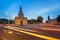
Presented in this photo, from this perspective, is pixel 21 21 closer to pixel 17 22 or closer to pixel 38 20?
pixel 17 22

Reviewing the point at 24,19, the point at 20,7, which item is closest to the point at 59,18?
the point at 24,19

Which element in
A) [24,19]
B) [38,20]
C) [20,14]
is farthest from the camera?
[38,20]

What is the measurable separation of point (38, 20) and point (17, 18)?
1474 inches

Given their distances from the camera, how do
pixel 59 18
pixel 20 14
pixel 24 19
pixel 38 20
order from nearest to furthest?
pixel 59 18 < pixel 24 19 < pixel 20 14 < pixel 38 20

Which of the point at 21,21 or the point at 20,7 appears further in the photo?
the point at 20,7

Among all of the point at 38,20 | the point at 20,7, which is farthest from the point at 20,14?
the point at 38,20

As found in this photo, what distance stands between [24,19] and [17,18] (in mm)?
5790

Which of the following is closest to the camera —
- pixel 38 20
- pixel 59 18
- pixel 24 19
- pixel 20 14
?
pixel 59 18

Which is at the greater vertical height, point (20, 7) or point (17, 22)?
point (20, 7)

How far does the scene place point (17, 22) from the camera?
370 feet

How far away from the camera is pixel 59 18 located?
358 feet

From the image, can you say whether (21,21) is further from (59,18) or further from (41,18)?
(41,18)

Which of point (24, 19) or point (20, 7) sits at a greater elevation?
point (20, 7)

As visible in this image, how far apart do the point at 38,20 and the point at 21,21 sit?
37175mm
